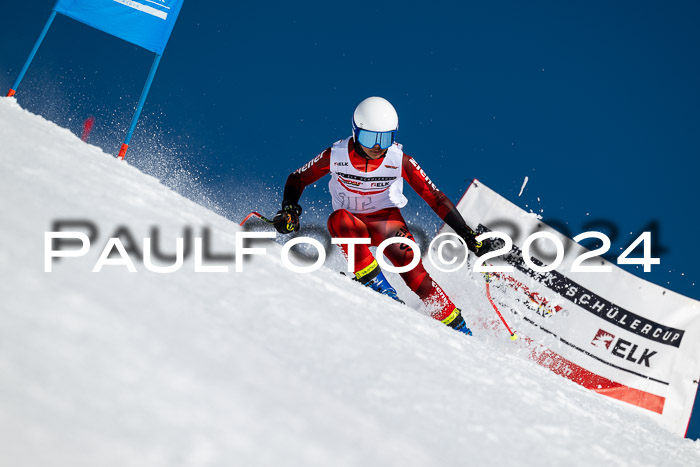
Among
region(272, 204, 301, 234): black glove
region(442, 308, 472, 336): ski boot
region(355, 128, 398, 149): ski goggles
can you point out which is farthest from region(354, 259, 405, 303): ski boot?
region(355, 128, 398, 149): ski goggles

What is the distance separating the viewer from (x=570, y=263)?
11.3 ft

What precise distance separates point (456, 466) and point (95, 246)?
572 millimetres

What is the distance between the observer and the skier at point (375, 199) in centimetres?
244

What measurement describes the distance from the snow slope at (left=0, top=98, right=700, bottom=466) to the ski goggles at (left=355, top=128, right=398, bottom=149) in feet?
4.76

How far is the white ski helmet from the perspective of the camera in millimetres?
2426

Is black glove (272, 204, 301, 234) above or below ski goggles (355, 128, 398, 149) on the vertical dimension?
below

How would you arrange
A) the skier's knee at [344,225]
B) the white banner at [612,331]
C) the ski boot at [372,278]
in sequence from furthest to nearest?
1. the white banner at [612,331]
2. the skier's knee at [344,225]
3. the ski boot at [372,278]

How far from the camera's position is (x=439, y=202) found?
266 cm

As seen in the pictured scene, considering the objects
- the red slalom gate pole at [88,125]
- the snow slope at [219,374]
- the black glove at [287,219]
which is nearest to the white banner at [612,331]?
the black glove at [287,219]

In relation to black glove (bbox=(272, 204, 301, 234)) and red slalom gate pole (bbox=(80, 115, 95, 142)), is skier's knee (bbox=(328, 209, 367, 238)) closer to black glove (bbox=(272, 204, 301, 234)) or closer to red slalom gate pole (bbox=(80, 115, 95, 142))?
black glove (bbox=(272, 204, 301, 234))

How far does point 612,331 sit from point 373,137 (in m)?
2.20

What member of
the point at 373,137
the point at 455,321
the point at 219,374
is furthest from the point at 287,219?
the point at 219,374

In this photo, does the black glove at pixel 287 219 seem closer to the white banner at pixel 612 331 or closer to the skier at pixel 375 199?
the skier at pixel 375 199

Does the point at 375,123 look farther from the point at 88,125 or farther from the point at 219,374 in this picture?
the point at 88,125
